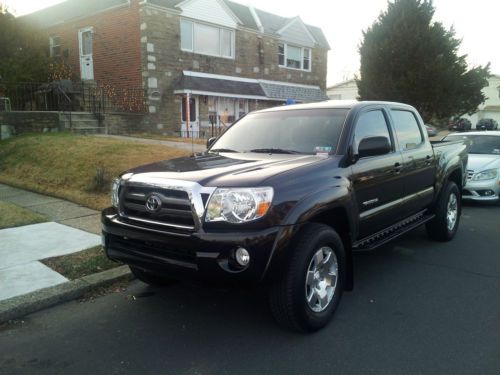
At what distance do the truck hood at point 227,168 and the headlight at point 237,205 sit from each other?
64 mm

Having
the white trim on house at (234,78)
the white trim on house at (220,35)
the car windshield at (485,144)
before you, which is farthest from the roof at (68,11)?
the car windshield at (485,144)

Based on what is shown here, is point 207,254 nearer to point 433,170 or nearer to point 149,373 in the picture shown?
point 149,373

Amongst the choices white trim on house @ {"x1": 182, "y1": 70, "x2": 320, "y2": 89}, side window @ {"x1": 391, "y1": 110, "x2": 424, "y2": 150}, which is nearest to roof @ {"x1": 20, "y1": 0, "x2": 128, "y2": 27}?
white trim on house @ {"x1": 182, "y1": 70, "x2": 320, "y2": 89}

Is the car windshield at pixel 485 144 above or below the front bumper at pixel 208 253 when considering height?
above

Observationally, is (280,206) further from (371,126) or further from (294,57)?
(294,57)

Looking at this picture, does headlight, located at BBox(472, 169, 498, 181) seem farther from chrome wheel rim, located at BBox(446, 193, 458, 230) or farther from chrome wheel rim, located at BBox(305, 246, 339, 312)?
chrome wheel rim, located at BBox(305, 246, 339, 312)

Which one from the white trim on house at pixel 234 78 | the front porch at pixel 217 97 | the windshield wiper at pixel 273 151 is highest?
the white trim on house at pixel 234 78

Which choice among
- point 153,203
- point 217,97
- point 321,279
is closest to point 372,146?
point 321,279

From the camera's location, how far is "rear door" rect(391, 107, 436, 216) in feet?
17.0

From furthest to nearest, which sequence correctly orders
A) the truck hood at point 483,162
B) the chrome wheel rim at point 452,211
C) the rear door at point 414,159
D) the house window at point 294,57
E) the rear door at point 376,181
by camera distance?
the house window at point 294,57
the truck hood at point 483,162
the chrome wheel rim at point 452,211
the rear door at point 414,159
the rear door at point 376,181

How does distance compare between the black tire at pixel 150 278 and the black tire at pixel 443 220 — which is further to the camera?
the black tire at pixel 443 220

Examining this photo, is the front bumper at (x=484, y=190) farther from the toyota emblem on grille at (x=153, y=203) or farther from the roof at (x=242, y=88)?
the roof at (x=242, y=88)

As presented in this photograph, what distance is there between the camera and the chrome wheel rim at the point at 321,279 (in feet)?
11.7

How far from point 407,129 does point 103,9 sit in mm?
17684
